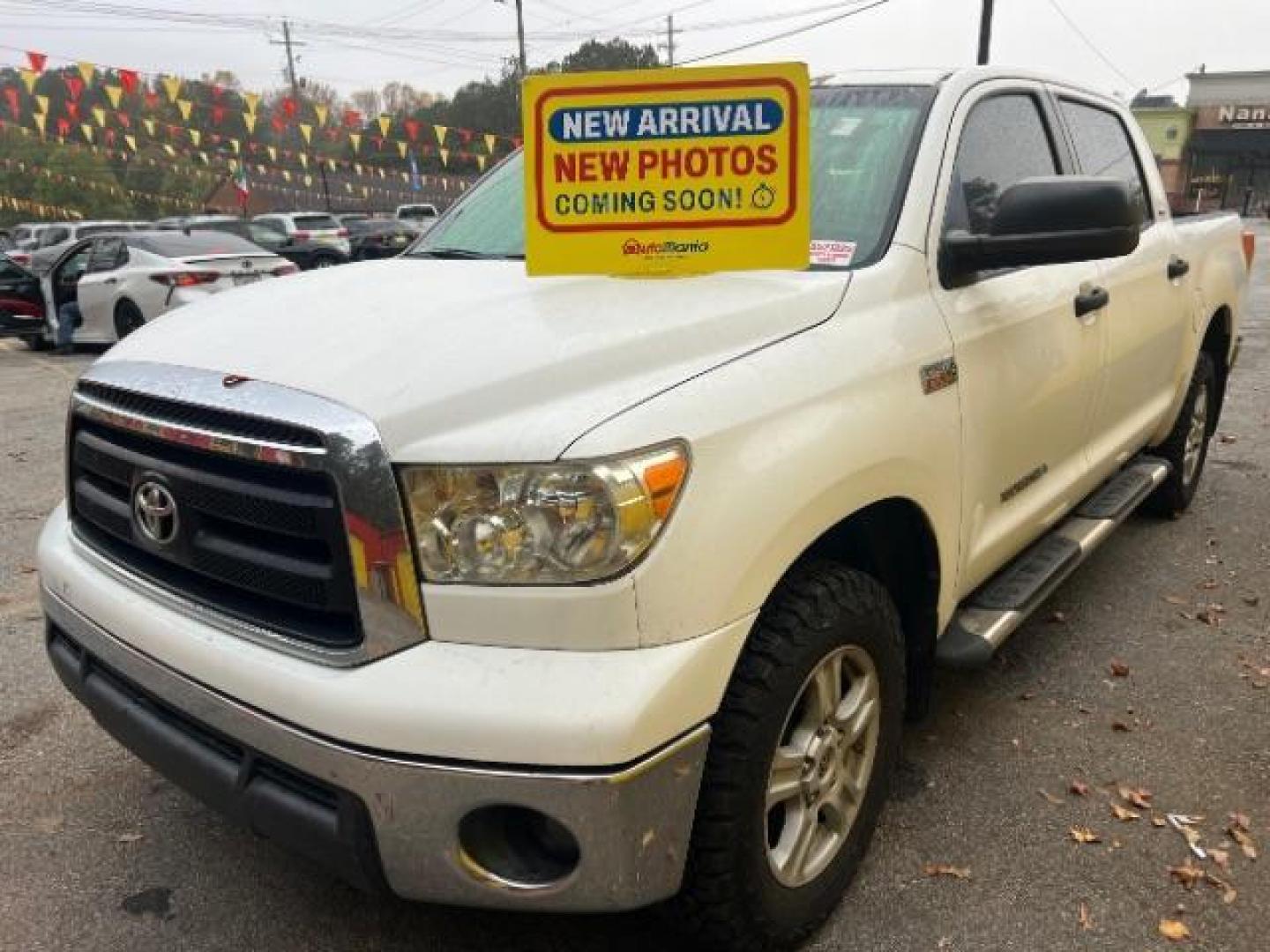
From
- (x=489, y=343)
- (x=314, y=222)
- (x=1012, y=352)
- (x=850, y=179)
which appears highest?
(x=850, y=179)

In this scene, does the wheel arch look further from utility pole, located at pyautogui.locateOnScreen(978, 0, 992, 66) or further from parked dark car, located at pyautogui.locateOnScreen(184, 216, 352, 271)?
utility pole, located at pyautogui.locateOnScreen(978, 0, 992, 66)

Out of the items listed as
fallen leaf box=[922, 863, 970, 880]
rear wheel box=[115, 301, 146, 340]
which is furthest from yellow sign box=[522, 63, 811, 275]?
rear wheel box=[115, 301, 146, 340]

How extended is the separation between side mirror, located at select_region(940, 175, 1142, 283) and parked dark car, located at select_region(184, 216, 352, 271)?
565 inches

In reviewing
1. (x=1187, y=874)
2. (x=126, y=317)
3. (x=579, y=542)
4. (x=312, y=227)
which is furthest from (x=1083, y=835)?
(x=312, y=227)

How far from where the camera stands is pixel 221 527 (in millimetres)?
1938

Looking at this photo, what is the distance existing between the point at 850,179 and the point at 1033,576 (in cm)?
130

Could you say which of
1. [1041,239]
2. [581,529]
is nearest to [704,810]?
[581,529]

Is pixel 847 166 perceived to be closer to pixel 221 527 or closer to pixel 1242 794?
pixel 221 527

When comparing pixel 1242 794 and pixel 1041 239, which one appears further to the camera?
pixel 1242 794

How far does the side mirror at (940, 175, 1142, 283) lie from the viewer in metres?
2.31

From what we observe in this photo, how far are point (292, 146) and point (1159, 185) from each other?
125ft

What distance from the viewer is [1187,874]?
2.42 metres

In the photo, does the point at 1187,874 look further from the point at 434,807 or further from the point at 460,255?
the point at 460,255

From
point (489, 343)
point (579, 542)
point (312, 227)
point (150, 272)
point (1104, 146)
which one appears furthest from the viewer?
point (312, 227)
